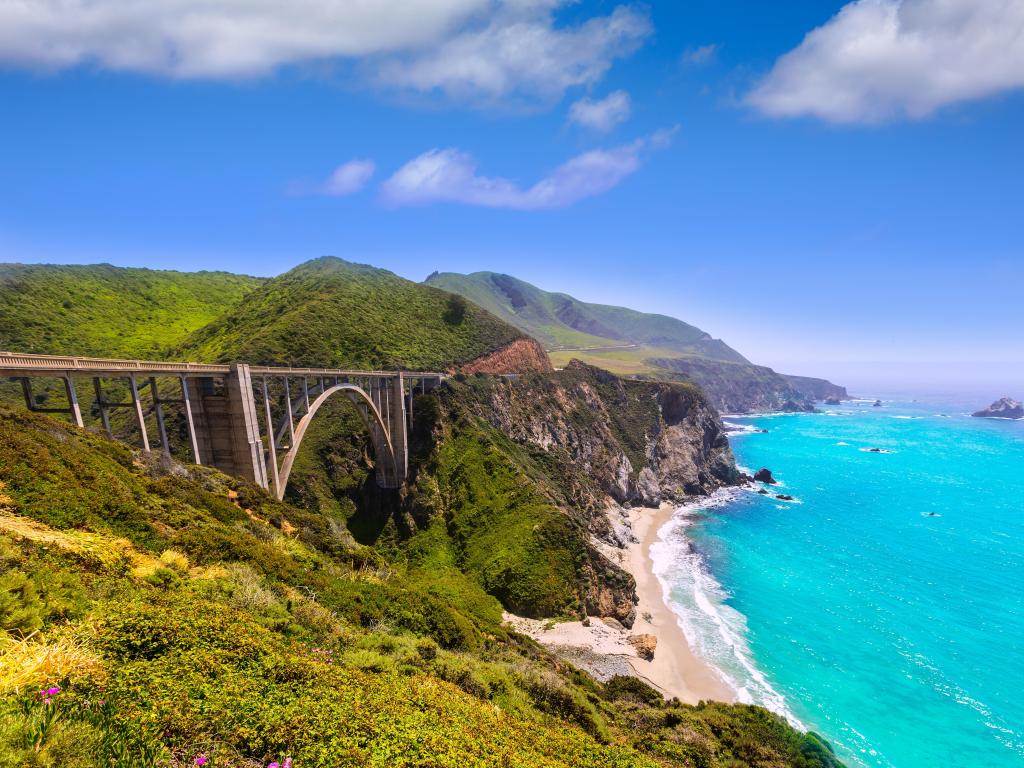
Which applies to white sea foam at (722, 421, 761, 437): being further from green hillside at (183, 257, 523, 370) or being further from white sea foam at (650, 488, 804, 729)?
white sea foam at (650, 488, 804, 729)

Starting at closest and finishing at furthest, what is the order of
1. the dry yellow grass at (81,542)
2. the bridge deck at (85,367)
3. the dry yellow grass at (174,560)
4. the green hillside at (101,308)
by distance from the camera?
the dry yellow grass at (81,542)
the dry yellow grass at (174,560)
the bridge deck at (85,367)
the green hillside at (101,308)

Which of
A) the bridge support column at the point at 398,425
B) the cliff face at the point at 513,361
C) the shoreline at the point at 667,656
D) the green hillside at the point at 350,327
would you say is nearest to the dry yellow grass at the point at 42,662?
the shoreline at the point at 667,656

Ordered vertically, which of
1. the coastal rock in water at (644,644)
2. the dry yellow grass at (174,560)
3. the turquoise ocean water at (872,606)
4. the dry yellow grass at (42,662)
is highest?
the dry yellow grass at (42,662)

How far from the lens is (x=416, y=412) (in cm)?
5472

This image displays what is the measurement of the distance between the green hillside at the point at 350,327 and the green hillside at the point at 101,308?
9.33 metres

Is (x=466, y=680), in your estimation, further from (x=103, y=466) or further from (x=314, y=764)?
(x=103, y=466)

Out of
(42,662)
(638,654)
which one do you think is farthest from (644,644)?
(42,662)

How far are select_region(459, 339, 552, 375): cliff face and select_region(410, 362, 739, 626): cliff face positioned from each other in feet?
21.3

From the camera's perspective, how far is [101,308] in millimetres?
75062

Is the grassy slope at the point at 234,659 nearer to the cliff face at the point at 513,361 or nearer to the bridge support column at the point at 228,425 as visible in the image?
the bridge support column at the point at 228,425

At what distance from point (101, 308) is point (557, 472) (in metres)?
84.3

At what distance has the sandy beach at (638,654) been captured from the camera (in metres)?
30.1

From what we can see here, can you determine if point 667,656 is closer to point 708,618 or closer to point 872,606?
point 708,618

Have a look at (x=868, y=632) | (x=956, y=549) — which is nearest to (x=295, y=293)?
(x=868, y=632)
